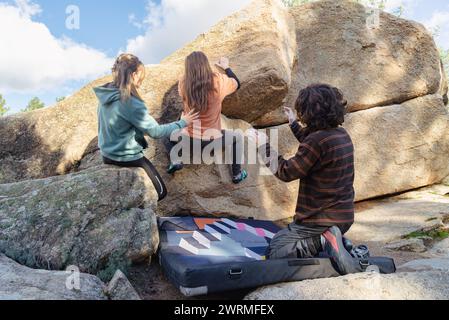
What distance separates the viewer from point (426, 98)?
7.86m

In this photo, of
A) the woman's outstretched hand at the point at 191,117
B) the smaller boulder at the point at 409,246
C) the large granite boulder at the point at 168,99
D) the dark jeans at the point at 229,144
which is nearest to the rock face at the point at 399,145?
the large granite boulder at the point at 168,99

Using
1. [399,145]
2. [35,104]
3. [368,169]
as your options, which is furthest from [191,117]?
[35,104]

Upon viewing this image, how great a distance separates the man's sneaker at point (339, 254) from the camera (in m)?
3.46

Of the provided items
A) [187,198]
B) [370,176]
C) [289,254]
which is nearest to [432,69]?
[370,176]

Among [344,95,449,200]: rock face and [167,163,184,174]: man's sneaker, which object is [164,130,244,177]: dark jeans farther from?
[344,95,449,200]: rock face

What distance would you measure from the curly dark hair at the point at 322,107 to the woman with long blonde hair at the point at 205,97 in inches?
79.3

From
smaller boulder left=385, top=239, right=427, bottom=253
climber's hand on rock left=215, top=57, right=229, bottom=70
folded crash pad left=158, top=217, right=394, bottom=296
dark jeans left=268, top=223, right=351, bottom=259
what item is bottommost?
smaller boulder left=385, top=239, right=427, bottom=253

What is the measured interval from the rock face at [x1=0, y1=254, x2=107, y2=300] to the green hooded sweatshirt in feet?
5.77

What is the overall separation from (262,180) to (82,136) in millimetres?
3181

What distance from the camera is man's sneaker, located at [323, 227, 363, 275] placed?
11.4 feet

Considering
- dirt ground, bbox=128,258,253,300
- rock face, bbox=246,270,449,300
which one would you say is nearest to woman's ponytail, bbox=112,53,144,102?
dirt ground, bbox=128,258,253,300

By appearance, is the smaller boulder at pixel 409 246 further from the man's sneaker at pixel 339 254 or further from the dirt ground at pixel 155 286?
the dirt ground at pixel 155 286

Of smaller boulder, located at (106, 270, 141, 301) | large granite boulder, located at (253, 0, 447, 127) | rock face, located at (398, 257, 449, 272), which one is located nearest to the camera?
smaller boulder, located at (106, 270, 141, 301)

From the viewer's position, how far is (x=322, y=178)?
3.54 meters
